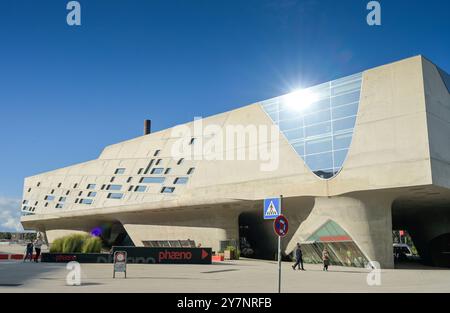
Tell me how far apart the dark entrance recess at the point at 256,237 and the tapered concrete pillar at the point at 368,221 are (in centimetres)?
1156

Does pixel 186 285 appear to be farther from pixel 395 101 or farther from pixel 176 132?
pixel 176 132

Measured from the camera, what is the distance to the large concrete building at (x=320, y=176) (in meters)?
27.9

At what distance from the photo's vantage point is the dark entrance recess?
41875mm

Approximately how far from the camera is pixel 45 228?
64.4 meters

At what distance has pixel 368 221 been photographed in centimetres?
2917

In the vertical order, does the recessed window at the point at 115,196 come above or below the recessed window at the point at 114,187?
below

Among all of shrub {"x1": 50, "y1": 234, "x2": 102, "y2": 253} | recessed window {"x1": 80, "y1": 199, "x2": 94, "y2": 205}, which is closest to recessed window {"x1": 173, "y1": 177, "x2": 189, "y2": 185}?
shrub {"x1": 50, "y1": 234, "x2": 102, "y2": 253}

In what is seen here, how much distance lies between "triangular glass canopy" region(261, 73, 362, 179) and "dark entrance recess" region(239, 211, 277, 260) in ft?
33.2

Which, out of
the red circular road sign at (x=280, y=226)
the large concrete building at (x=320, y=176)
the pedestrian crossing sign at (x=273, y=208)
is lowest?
the red circular road sign at (x=280, y=226)

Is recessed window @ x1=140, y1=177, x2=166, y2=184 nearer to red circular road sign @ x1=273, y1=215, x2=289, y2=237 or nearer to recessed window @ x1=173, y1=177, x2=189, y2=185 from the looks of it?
recessed window @ x1=173, y1=177, x2=189, y2=185

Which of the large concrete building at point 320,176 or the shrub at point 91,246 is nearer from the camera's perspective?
the large concrete building at point 320,176

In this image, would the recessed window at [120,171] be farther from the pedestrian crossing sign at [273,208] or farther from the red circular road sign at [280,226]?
the red circular road sign at [280,226]

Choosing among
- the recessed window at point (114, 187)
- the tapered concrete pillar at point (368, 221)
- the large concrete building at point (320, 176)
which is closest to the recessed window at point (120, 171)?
the large concrete building at point (320, 176)
